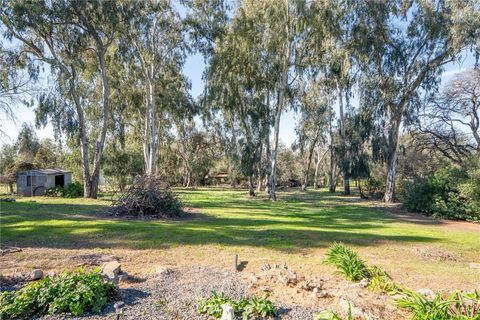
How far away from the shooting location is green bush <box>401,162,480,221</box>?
490 inches

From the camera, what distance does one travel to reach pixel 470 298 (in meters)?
3.34

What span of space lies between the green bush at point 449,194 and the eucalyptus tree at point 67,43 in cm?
1664

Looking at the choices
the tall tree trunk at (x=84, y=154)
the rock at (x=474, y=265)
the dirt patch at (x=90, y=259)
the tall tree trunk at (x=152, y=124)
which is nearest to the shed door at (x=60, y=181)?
the tall tree trunk at (x=84, y=154)

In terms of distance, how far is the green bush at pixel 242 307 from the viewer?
337 centimetres

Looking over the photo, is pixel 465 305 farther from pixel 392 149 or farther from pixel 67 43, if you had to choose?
pixel 67 43

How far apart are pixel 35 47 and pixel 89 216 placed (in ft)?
40.7

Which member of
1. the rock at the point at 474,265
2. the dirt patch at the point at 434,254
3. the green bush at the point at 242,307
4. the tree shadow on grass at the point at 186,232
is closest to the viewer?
the green bush at the point at 242,307

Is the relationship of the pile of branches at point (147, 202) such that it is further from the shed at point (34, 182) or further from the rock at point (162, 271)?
the shed at point (34, 182)

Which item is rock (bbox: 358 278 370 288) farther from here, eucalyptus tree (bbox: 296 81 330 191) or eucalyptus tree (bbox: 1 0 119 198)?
eucalyptus tree (bbox: 296 81 330 191)

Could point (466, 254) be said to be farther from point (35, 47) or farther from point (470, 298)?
point (35, 47)

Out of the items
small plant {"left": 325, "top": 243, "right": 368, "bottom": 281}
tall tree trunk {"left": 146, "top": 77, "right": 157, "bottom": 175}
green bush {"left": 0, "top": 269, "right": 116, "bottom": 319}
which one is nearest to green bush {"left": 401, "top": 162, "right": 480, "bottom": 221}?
small plant {"left": 325, "top": 243, "right": 368, "bottom": 281}

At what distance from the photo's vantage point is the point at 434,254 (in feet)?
22.8

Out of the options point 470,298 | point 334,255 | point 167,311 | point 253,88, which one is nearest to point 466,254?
point 334,255

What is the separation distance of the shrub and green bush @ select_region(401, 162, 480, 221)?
10.9 meters
